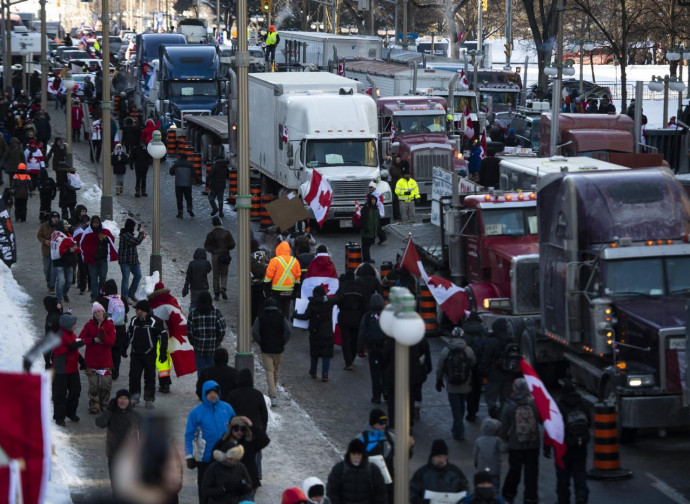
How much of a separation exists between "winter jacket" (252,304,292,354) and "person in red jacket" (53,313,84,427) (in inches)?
91.7

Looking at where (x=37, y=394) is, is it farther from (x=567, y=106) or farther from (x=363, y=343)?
(x=567, y=106)

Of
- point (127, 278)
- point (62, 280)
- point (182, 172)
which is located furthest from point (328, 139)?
point (62, 280)

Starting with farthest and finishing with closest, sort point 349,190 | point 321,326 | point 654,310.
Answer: point 349,190
point 321,326
point 654,310

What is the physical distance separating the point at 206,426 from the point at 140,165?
2295 centimetres

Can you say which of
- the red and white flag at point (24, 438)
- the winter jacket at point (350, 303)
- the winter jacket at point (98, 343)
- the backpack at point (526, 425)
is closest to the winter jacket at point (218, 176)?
the winter jacket at point (350, 303)

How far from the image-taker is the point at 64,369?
54.7ft

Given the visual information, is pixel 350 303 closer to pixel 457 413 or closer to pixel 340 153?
pixel 457 413

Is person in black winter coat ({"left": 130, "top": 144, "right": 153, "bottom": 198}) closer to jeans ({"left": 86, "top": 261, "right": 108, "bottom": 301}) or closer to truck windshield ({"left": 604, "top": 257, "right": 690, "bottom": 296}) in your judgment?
jeans ({"left": 86, "top": 261, "right": 108, "bottom": 301})

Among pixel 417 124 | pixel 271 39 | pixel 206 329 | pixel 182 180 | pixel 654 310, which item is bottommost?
pixel 206 329

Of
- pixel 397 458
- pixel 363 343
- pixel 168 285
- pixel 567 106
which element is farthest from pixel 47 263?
pixel 567 106

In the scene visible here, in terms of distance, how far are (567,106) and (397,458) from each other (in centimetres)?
4362

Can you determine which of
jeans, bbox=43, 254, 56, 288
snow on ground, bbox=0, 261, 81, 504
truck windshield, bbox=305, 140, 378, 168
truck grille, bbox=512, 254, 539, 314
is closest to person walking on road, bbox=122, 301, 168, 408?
snow on ground, bbox=0, 261, 81, 504

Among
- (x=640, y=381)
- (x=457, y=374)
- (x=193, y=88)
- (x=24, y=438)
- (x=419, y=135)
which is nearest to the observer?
(x=24, y=438)

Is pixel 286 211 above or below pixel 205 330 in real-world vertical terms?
above
